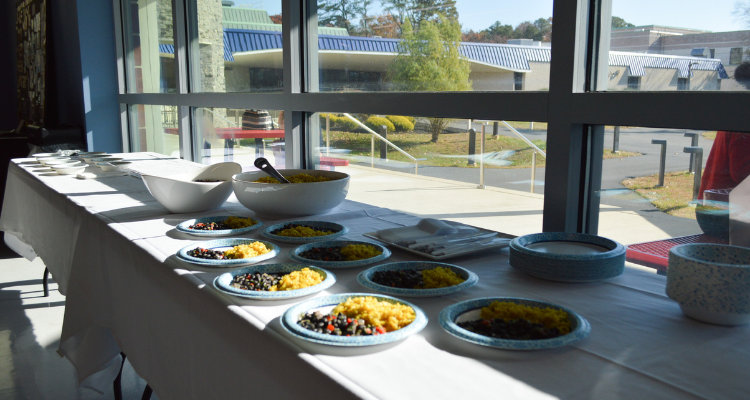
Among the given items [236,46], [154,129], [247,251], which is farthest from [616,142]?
[154,129]

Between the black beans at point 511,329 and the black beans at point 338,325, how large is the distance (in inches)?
4.4

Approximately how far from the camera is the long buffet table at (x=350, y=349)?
55 cm

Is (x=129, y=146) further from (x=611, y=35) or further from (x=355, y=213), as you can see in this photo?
(x=611, y=35)

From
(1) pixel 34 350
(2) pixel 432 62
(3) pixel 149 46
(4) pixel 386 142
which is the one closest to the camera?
(2) pixel 432 62

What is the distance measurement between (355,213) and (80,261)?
0.72m

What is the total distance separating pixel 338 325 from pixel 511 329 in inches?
7.9

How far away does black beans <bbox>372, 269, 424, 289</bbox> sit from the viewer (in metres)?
0.81

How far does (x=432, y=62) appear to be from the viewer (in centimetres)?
156

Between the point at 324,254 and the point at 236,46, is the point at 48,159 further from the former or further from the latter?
the point at 324,254

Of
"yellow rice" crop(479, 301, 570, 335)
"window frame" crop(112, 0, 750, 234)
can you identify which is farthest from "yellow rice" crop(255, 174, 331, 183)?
"yellow rice" crop(479, 301, 570, 335)

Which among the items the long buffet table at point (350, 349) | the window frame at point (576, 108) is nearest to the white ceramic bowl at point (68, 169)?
the long buffet table at point (350, 349)

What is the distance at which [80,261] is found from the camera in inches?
55.2

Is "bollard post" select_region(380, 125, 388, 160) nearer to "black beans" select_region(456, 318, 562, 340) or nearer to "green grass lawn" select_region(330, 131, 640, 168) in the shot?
"green grass lawn" select_region(330, 131, 640, 168)

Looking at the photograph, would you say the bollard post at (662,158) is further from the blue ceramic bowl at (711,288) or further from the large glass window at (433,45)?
the blue ceramic bowl at (711,288)
